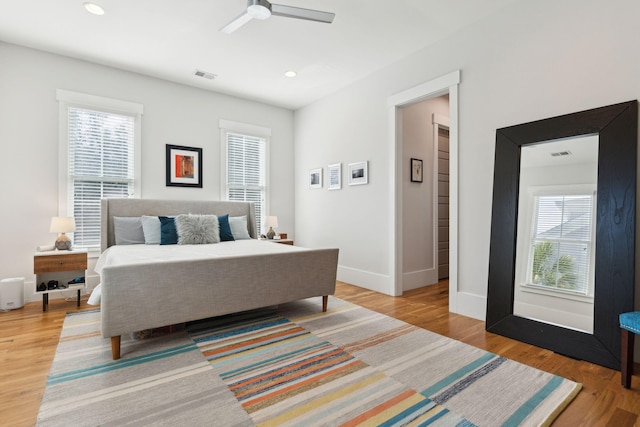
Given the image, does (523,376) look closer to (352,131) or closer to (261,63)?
(352,131)

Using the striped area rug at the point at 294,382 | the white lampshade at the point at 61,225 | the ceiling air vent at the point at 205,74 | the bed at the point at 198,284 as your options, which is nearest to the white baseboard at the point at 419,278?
the bed at the point at 198,284

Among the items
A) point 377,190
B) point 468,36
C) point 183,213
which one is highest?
point 468,36

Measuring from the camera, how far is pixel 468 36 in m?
3.20

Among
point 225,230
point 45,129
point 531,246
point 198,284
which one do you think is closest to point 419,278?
point 531,246

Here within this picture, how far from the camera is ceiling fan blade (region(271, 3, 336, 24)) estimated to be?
8.18ft

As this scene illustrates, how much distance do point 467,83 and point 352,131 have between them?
177 cm

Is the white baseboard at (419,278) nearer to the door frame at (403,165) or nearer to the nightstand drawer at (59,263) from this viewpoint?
the door frame at (403,165)

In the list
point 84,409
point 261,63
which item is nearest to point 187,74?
point 261,63

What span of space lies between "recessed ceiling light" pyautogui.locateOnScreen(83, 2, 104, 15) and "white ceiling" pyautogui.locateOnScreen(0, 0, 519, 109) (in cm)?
5

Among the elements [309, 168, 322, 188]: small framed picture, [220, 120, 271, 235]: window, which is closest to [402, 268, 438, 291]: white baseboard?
[309, 168, 322, 188]: small framed picture

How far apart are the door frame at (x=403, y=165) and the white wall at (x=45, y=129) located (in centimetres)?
285

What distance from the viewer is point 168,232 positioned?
3875 mm

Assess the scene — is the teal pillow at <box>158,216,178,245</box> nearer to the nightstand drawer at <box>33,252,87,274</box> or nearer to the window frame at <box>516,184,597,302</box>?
the nightstand drawer at <box>33,252,87,274</box>

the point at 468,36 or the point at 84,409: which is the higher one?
the point at 468,36
